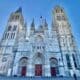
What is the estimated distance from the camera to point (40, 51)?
2088 cm

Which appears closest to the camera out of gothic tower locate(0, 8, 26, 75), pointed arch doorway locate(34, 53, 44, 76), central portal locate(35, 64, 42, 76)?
central portal locate(35, 64, 42, 76)

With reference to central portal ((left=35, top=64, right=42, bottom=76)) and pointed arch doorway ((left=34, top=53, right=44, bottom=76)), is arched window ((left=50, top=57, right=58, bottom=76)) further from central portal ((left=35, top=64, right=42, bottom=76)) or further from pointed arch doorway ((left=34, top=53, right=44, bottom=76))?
central portal ((left=35, top=64, right=42, bottom=76))

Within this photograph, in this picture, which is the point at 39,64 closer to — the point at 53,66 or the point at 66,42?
the point at 53,66

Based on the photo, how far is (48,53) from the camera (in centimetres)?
2050

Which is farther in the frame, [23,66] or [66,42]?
[66,42]

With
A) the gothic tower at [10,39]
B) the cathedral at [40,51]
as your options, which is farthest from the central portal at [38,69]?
the gothic tower at [10,39]

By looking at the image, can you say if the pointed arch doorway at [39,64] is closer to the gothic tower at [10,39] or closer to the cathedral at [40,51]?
the cathedral at [40,51]

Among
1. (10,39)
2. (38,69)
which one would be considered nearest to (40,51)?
(38,69)

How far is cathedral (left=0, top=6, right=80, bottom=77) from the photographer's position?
1903cm

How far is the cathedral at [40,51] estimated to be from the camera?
19.0 meters

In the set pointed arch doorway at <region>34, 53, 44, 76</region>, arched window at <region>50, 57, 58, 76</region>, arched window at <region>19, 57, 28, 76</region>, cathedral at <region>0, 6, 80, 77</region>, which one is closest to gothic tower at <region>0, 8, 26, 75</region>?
cathedral at <region>0, 6, 80, 77</region>

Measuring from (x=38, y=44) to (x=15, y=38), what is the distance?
364cm

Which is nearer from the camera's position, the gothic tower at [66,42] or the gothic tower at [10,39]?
the gothic tower at [66,42]

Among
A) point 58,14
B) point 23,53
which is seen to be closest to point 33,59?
point 23,53
